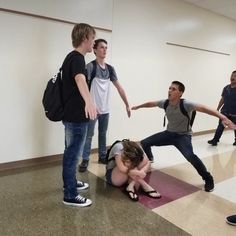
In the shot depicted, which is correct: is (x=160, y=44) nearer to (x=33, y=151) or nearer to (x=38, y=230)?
A: (x=33, y=151)

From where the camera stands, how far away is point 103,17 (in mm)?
3486

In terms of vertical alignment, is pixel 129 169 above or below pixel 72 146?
below

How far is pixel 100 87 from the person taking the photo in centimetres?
309

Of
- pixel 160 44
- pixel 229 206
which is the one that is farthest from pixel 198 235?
pixel 160 44

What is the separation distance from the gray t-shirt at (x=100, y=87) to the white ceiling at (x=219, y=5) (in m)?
2.45

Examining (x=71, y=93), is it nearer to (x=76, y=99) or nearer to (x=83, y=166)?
(x=76, y=99)

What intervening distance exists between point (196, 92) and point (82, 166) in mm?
3073

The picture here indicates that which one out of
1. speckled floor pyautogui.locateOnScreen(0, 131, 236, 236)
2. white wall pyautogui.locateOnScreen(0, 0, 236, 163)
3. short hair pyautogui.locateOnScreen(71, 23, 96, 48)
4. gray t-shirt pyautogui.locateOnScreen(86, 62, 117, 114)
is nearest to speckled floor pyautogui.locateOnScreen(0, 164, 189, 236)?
speckled floor pyautogui.locateOnScreen(0, 131, 236, 236)

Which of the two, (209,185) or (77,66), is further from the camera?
(209,185)

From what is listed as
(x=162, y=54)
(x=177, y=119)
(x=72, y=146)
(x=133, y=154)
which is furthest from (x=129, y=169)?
(x=162, y=54)

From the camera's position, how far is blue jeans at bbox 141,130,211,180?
2.75 metres

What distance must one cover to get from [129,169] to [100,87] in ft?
3.53

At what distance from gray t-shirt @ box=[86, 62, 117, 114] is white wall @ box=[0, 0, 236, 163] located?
Result: 1.60 ft

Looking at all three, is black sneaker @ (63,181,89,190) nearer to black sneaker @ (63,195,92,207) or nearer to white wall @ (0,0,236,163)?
black sneaker @ (63,195,92,207)
